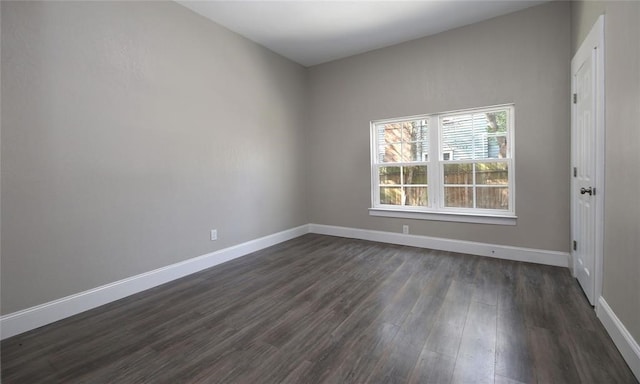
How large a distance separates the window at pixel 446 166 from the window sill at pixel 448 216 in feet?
0.03

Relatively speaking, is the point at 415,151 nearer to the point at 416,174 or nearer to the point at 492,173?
the point at 416,174

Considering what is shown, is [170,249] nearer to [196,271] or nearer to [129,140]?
[196,271]

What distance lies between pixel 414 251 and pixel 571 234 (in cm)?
169

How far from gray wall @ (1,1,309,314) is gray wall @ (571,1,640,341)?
3612mm

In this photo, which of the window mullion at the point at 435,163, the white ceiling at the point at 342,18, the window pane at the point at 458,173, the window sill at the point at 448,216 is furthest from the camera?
the window mullion at the point at 435,163

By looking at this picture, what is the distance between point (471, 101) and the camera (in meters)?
3.69

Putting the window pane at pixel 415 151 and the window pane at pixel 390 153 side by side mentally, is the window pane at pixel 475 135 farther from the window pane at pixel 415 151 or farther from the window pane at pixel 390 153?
the window pane at pixel 390 153

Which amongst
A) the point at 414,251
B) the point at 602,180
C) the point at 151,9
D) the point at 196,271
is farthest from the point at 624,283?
the point at 151,9

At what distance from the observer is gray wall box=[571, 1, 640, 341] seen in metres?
1.57

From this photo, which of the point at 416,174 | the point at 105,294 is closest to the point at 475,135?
the point at 416,174

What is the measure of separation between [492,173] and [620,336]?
2297mm

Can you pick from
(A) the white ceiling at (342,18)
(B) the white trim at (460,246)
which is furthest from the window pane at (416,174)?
(A) the white ceiling at (342,18)

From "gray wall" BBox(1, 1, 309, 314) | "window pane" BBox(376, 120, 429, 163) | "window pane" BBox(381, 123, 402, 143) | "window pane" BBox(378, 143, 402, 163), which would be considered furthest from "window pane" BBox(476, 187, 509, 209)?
"gray wall" BBox(1, 1, 309, 314)

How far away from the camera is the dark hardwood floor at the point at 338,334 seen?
1.61 metres
